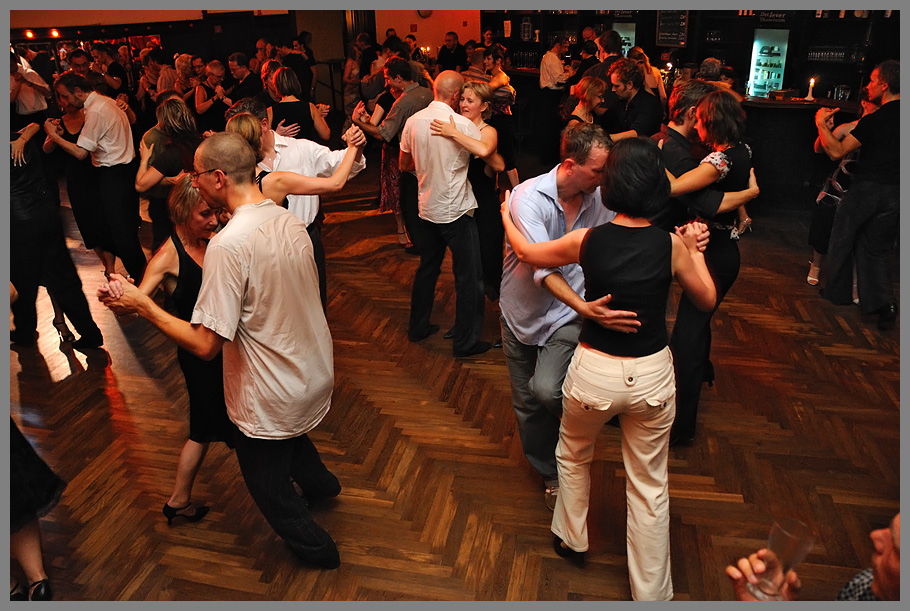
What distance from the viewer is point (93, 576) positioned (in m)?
2.65

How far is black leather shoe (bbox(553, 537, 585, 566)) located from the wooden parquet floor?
4 centimetres

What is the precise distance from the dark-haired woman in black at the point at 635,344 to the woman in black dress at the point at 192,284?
1115 mm

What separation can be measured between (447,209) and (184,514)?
209cm

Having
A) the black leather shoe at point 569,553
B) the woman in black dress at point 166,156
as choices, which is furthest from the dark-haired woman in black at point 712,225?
the woman in black dress at point 166,156

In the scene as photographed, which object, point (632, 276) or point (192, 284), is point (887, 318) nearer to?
point (632, 276)

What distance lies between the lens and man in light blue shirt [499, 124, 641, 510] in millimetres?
2457

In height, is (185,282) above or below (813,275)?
above

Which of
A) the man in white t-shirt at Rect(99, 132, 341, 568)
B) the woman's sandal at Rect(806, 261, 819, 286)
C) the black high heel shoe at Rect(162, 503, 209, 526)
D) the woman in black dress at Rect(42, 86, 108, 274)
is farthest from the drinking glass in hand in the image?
the woman in black dress at Rect(42, 86, 108, 274)

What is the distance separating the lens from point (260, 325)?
7.29ft

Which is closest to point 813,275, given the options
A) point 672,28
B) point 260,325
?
point 260,325

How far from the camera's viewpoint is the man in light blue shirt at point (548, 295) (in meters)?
2.46

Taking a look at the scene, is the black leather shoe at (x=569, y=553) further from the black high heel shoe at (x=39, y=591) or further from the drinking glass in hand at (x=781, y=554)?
the black high heel shoe at (x=39, y=591)

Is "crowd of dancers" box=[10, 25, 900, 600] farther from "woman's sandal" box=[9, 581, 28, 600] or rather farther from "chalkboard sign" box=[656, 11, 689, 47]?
"chalkboard sign" box=[656, 11, 689, 47]

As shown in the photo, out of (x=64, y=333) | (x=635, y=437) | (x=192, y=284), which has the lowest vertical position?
(x=64, y=333)
